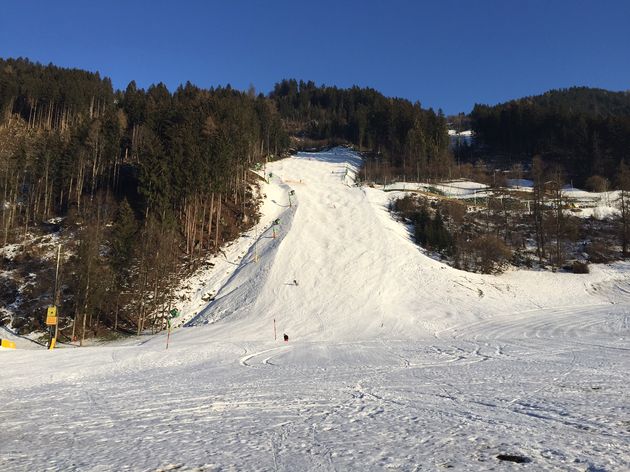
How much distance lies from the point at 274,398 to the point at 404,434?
11.0ft

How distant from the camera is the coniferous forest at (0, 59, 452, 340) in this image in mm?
31945

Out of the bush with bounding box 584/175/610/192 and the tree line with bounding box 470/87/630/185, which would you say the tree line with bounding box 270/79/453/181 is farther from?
the bush with bounding box 584/175/610/192

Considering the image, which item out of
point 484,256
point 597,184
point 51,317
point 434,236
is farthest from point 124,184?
point 597,184

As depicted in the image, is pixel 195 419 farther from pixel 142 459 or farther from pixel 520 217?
pixel 520 217

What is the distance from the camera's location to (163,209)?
40094 millimetres

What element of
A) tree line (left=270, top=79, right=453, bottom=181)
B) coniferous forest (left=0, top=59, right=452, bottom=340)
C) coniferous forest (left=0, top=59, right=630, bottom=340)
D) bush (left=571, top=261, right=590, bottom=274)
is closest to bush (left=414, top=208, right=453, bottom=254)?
coniferous forest (left=0, top=59, right=630, bottom=340)

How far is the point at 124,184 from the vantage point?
52.8m

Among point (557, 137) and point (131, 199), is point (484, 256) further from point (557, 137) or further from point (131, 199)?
point (557, 137)

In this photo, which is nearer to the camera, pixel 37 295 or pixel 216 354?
pixel 216 354

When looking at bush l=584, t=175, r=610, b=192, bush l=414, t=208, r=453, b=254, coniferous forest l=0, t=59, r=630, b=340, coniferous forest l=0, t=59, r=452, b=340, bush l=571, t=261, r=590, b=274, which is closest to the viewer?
coniferous forest l=0, t=59, r=452, b=340

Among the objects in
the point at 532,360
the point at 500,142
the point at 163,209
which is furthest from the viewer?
the point at 500,142

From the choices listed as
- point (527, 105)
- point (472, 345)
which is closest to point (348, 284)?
point (472, 345)

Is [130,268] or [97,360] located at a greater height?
[130,268]

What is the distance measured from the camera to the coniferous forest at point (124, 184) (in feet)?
105
